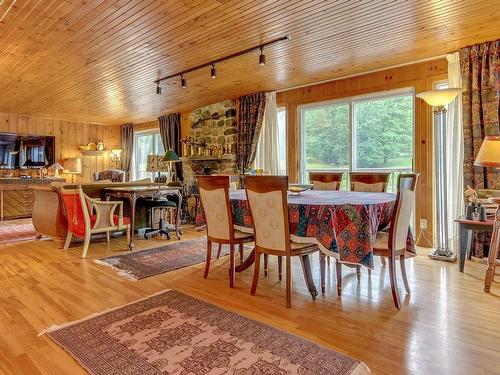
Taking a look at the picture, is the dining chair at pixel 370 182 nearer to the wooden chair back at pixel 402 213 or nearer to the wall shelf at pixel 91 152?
the wooden chair back at pixel 402 213

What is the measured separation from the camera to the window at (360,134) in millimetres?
4621

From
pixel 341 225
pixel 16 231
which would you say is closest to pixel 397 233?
pixel 341 225

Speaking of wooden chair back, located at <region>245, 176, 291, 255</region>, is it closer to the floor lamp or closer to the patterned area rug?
the floor lamp

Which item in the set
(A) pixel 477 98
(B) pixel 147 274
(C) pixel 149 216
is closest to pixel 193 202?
(C) pixel 149 216

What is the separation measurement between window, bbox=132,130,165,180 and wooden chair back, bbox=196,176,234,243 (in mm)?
6255

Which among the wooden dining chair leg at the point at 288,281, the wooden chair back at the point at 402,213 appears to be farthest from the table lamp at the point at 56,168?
the wooden chair back at the point at 402,213

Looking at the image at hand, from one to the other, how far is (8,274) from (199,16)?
315cm

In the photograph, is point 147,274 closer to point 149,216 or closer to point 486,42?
point 149,216

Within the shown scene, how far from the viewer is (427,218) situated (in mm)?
4367

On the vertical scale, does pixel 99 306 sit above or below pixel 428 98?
below

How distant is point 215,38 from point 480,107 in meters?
3.05

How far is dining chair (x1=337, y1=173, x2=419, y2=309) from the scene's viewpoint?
2445mm

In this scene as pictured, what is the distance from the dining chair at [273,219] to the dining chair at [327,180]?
157 cm

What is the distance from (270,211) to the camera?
8.34ft
